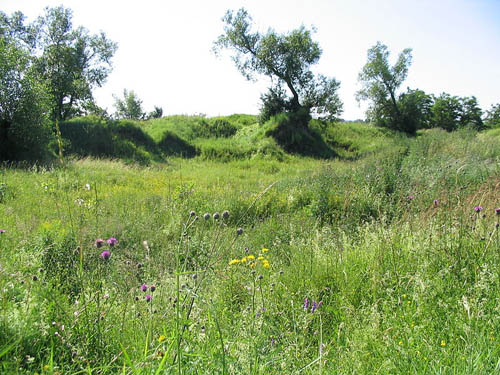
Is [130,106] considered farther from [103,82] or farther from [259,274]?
[259,274]

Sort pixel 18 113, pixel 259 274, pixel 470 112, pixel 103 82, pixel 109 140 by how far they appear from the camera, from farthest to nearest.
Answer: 1. pixel 470 112
2. pixel 103 82
3. pixel 109 140
4. pixel 18 113
5. pixel 259 274

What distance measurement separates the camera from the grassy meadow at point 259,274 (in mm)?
2059

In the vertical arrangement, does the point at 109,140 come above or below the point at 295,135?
below

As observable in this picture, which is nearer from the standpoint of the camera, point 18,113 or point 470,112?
point 18,113

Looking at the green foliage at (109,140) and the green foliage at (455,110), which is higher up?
the green foliage at (455,110)

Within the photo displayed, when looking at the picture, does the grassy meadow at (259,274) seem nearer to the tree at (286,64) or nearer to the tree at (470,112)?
the tree at (286,64)

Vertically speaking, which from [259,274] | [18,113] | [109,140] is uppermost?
[18,113]

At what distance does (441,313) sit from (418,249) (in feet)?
3.61

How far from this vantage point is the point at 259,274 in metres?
3.76

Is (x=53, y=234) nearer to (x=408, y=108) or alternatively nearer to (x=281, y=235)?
(x=281, y=235)

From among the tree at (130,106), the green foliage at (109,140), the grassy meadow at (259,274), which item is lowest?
the grassy meadow at (259,274)

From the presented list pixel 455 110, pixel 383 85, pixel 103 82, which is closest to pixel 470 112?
pixel 455 110

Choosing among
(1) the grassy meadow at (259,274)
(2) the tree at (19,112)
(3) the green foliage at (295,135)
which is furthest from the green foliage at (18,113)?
(3) the green foliage at (295,135)

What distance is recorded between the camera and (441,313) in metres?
2.66
